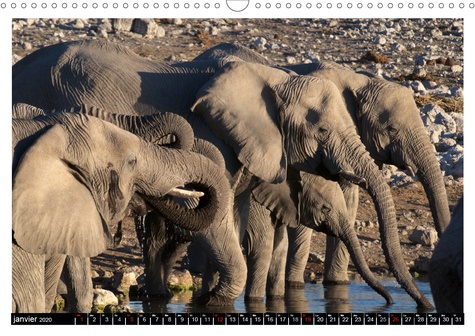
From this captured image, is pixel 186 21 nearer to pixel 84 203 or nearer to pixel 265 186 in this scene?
pixel 265 186

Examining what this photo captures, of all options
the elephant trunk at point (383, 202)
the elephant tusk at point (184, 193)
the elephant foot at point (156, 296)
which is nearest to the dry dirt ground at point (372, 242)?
the elephant foot at point (156, 296)

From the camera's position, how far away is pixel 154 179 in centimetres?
668

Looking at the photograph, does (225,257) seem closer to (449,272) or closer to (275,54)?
(449,272)

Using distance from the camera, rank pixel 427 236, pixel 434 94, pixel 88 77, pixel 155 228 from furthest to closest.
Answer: pixel 434 94
pixel 427 236
pixel 155 228
pixel 88 77

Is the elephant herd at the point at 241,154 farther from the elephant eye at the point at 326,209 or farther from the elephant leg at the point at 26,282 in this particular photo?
the elephant leg at the point at 26,282

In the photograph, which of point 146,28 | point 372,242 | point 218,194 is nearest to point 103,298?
point 218,194

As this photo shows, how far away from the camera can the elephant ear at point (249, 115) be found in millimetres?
9656

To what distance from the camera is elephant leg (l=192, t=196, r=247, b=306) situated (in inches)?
373

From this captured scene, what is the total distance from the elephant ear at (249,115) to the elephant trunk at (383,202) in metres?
0.47

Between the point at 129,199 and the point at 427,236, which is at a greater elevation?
the point at 129,199

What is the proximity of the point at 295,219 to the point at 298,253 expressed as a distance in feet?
4.19
